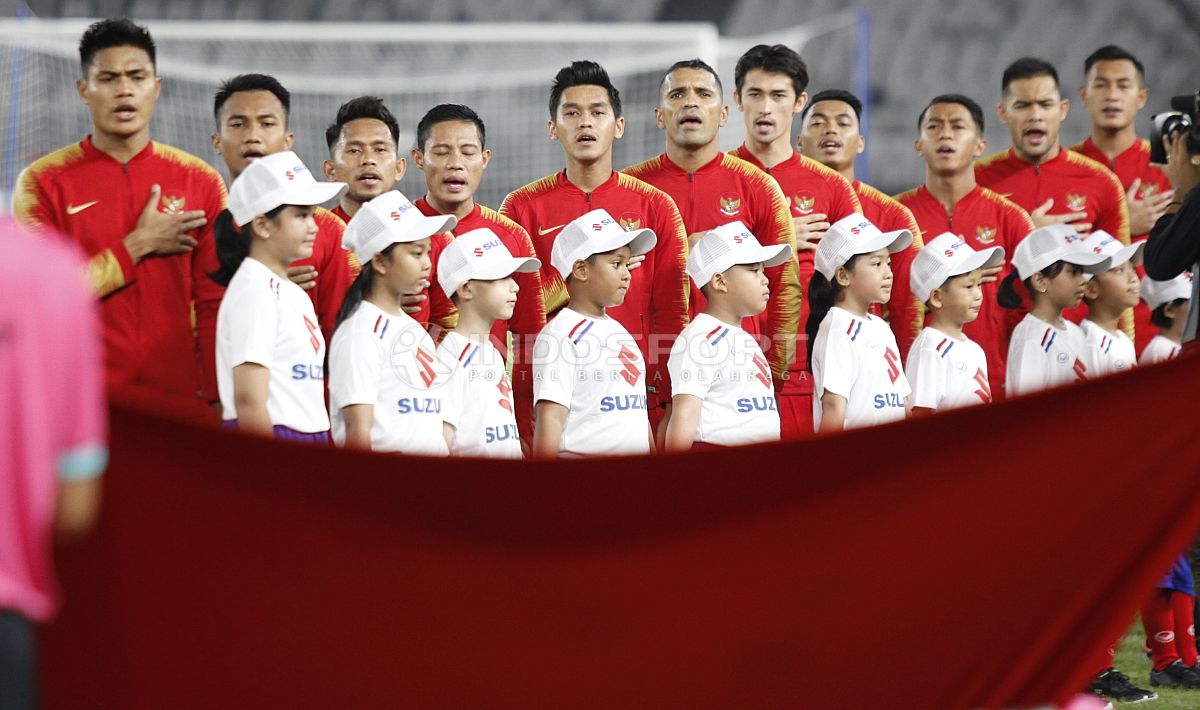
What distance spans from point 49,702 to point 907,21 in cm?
862

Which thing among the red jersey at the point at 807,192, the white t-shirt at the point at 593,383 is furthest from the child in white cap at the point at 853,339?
the white t-shirt at the point at 593,383

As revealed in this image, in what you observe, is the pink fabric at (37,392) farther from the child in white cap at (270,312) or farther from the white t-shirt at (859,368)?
the white t-shirt at (859,368)

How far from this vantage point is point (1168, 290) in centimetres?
525

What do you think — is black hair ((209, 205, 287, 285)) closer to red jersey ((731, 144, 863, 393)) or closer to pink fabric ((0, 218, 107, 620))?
red jersey ((731, 144, 863, 393))

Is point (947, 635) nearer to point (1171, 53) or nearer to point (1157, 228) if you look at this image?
point (1157, 228)

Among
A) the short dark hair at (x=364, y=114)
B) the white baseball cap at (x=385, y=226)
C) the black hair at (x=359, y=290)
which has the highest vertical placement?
the short dark hair at (x=364, y=114)

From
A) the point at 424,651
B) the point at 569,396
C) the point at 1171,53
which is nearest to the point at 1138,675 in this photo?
the point at 569,396

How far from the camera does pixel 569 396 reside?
424 centimetres

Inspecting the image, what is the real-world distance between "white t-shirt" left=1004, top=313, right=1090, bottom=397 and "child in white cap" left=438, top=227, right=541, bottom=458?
176 cm

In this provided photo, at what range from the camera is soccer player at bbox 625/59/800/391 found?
499 centimetres

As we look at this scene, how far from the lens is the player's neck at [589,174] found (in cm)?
489

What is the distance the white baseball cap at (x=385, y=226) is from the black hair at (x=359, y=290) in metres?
0.01

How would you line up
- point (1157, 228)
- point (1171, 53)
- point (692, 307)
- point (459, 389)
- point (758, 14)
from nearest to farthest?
point (1157, 228) < point (459, 389) < point (692, 307) < point (1171, 53) < point (758, 14)

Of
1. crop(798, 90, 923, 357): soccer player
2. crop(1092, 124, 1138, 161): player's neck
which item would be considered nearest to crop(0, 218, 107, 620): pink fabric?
crop(798, 90, 923, 357): soccer player
